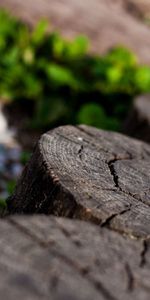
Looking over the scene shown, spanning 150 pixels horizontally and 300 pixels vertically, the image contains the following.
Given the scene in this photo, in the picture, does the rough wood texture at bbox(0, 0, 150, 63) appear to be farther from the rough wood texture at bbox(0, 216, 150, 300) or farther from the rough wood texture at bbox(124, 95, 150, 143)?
the rough wood texture at bbox(0, 216, 150, 300)

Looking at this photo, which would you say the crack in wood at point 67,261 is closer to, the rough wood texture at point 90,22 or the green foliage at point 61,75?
the green foliage at point 61,75

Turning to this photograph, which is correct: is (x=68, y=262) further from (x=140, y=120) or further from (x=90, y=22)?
(x=90, y=22)

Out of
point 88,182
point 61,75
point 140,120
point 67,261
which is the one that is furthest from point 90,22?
point 67,261

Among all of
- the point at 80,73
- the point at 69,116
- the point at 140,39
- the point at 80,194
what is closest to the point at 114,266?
the point at 80,194

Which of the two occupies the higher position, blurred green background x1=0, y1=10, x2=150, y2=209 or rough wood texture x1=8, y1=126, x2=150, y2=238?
blurred green background x1=0, y1=10, x2=150, y2=209

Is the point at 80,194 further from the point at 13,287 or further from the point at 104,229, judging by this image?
the point at 13,287

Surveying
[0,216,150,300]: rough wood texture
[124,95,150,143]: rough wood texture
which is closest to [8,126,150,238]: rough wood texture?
[0,216,150,300]: rough wood texture

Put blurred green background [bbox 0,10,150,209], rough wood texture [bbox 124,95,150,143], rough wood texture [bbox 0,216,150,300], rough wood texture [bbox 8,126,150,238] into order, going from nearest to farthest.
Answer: rough wood texture [bbox 0,216,150,300] → rough wood texture [bbox 8,126,150,238] → rough wood texture [bbox 124,95,150,143] → blurred green background [bbox 0,10,150,209]
